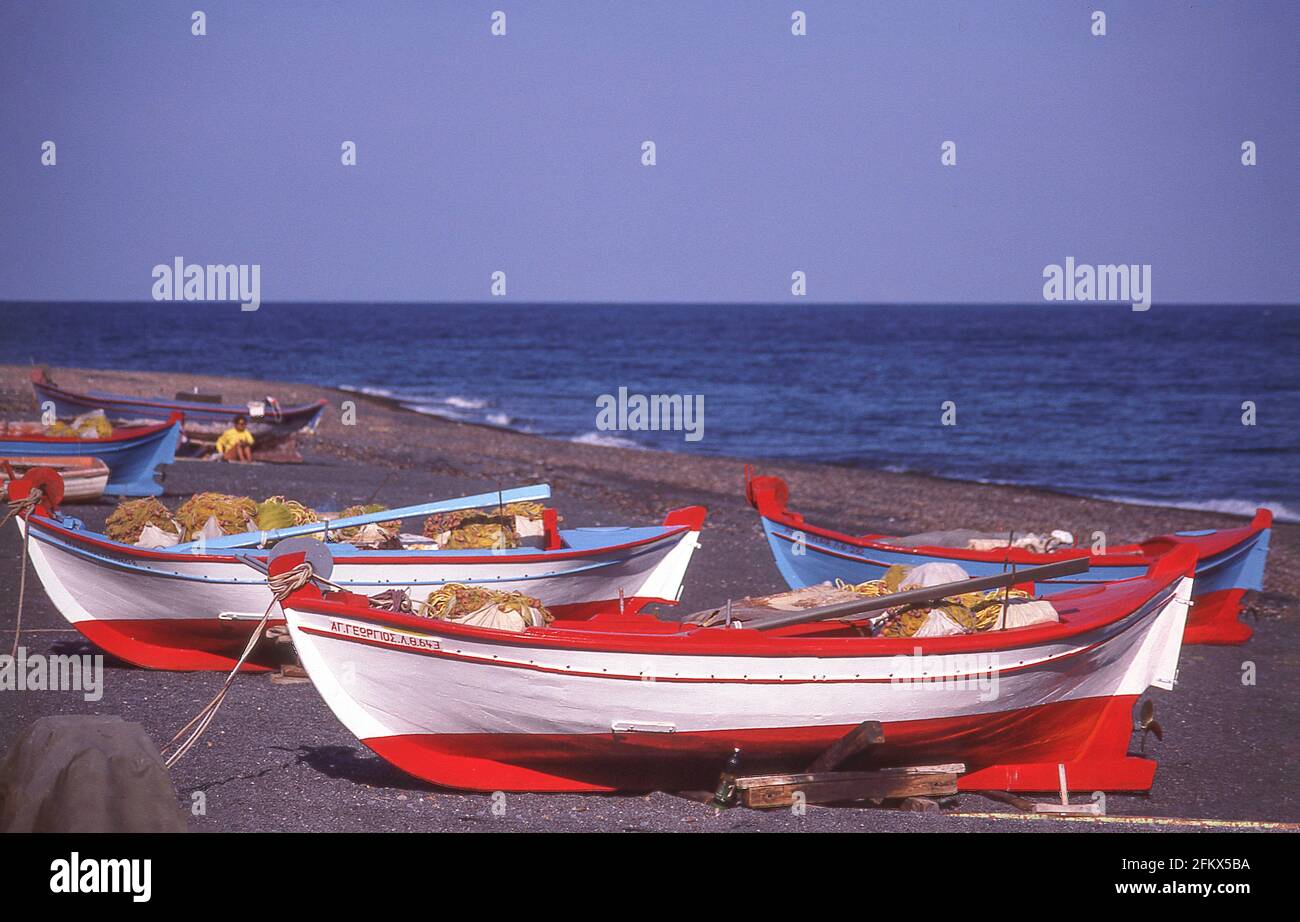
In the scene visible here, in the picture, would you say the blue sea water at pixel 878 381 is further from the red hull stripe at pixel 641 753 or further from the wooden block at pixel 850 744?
the wooden block at pixel 850 744

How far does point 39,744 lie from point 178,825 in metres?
0.63

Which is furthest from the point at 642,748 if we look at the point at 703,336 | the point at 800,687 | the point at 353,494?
the point at 703,336

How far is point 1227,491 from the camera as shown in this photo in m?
28.3

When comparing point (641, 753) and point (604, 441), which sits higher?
point (604, 441)

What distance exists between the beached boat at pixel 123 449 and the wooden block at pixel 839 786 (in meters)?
12.9

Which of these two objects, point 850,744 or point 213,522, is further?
point 213,522

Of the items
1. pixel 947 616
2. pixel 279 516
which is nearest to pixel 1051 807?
pixel 947 616

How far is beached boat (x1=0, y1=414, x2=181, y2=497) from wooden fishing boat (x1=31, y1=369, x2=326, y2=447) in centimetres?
397

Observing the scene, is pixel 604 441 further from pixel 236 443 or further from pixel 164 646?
pixel 164 646

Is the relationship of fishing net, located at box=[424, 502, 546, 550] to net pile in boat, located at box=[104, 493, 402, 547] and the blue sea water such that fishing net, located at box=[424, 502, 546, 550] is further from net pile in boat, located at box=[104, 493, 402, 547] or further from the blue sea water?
the blue sea water

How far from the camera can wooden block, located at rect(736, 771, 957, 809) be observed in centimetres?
754

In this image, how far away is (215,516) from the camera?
1118 centimetres

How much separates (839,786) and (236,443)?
55.1 feet
